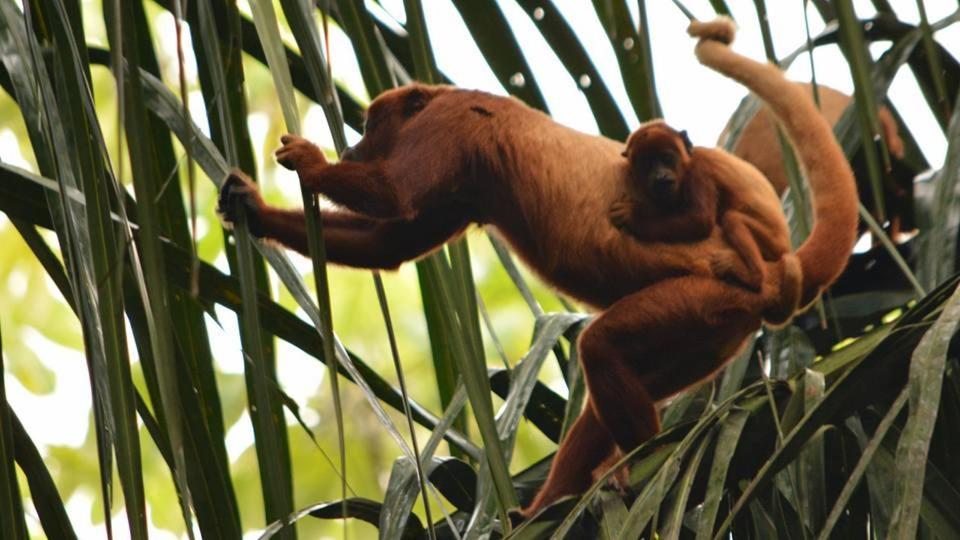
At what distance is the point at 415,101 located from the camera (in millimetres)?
4023

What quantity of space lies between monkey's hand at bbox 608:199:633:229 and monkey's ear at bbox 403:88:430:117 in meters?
0.76

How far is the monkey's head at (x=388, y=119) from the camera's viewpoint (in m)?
3.96

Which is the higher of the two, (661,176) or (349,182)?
(349,182)

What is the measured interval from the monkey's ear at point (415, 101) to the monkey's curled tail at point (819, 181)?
1193 millimetres

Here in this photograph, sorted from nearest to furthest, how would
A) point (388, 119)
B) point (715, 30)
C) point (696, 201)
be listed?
point (715, 30) → point (696, 201) → point (388, 119)

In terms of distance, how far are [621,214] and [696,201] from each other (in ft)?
0.71

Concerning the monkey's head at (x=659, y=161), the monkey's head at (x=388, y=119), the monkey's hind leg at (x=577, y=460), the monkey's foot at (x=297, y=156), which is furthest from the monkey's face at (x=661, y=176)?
the monkey's foot at (x=297, y=156)

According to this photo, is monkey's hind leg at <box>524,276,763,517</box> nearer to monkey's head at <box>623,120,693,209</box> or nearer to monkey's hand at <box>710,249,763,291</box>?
monkey's hand at <box>710,249,763,291</box>

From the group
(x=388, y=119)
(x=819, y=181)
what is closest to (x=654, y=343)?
(x=819, y=181)

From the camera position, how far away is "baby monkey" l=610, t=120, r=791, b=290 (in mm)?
3484

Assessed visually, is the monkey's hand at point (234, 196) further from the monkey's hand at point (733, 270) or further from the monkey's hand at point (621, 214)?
the monkey's hand at point (733, 270)

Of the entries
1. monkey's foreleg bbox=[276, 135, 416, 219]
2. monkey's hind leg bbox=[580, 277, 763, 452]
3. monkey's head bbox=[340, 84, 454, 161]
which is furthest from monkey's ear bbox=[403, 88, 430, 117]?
monkey's hind leg bbox=[580, 277, 763, 452]

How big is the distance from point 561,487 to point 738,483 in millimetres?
1204

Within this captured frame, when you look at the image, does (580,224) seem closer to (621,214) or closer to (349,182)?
(621,214)
